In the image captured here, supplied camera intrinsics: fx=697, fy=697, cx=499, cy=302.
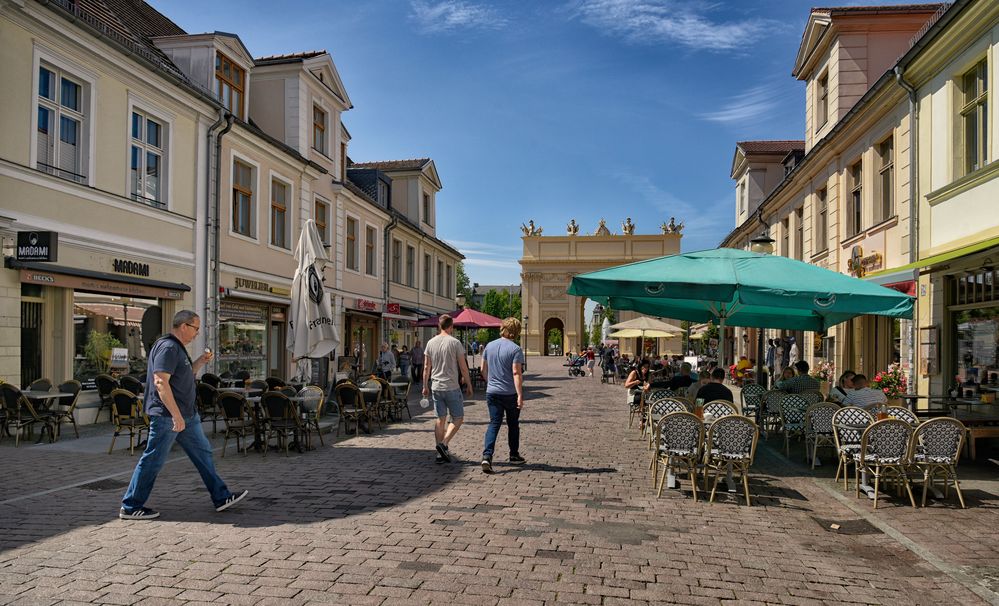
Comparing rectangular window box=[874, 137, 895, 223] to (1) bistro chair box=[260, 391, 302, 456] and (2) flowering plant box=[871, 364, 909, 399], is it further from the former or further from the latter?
(1) bistro chair box=[260, 391, 302, 456]

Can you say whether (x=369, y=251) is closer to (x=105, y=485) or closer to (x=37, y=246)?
(x=37, y=246)

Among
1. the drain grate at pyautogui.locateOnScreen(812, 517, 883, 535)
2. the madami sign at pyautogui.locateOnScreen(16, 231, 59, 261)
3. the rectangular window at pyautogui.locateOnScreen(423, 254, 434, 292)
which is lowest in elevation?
the drain grate at pyautogui.locateOnScreen(812, 517, 883, 535)

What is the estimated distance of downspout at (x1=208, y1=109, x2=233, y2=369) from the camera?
15.1 metres

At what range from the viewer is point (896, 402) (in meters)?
10.1

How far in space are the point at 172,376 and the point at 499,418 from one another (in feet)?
12.0

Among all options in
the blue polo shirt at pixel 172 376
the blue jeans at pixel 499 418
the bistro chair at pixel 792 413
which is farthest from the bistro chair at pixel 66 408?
the bistro chair at pixel 792 413

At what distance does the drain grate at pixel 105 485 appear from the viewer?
22.9ft

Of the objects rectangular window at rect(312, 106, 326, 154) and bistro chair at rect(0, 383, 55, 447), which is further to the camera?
rectangular window at rect(312, 106, 326, 154)

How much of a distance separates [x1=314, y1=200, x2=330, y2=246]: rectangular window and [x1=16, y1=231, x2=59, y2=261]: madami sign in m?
11.2

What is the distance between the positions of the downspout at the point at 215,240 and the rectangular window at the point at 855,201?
14334 mm

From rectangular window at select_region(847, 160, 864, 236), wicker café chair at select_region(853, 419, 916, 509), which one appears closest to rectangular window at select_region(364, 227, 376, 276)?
rectangular window at select_region(847, 160, 864, 236)

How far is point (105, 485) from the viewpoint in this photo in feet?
23.3

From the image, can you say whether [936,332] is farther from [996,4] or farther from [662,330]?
[662,330]

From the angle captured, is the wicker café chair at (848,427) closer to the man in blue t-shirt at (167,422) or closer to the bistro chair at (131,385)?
the man in blue t-shirt at (167,422)
